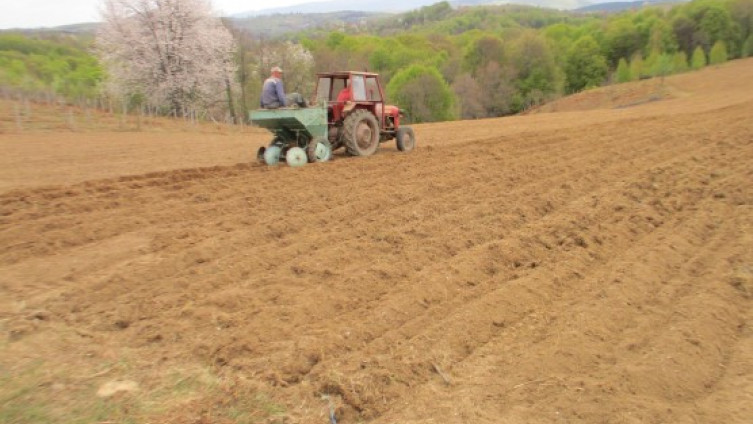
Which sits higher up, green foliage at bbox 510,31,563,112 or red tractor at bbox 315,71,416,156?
green foliage at bbox 510,31,563,112

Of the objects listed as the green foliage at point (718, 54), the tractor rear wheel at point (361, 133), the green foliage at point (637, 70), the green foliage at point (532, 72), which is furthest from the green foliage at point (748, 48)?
the tractor rear wheel at point (361, 133)

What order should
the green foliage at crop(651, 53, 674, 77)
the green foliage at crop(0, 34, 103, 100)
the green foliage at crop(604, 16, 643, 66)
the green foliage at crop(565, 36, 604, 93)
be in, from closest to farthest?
the green foliage at crop(0, 34, 103, 100), the green foliage at crop(651, 53, 674, 77), the green foliage at crop(565, 36, 604, 93), the green foliage at crop(604, 16, 643, 66)

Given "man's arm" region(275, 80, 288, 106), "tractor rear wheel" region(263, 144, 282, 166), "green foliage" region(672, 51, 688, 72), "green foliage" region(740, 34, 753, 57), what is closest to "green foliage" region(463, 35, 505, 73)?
"green foliage" region(672, 51, 688, 72)

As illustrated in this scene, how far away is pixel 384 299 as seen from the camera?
15.2ft

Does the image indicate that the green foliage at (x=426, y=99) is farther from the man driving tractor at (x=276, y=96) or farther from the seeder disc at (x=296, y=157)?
the seeder disc at (x=296, y=157)

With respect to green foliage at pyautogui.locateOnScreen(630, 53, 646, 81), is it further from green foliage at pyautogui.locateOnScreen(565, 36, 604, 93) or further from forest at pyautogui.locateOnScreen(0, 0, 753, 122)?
green foliage at pyautogui.locateOnScreen(565, 36, 604, 93)

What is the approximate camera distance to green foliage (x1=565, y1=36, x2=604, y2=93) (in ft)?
234

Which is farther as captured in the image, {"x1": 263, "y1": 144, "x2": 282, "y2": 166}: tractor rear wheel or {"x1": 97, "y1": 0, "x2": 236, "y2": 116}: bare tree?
{"x1": 97, "y1": 0, "x2": 236, "y2": 116}: bare tree

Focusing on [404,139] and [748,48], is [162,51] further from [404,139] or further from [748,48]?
[748,48]

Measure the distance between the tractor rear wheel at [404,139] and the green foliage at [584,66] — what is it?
64.2 m

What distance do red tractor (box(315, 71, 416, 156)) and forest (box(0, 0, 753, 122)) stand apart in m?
27.4

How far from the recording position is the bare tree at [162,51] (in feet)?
106

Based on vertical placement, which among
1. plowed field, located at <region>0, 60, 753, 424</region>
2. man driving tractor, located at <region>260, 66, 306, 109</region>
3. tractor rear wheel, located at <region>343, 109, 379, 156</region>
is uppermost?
man driving tractor, located at <region>260, 66, 306, 109</region>

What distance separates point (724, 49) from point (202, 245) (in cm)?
7106
